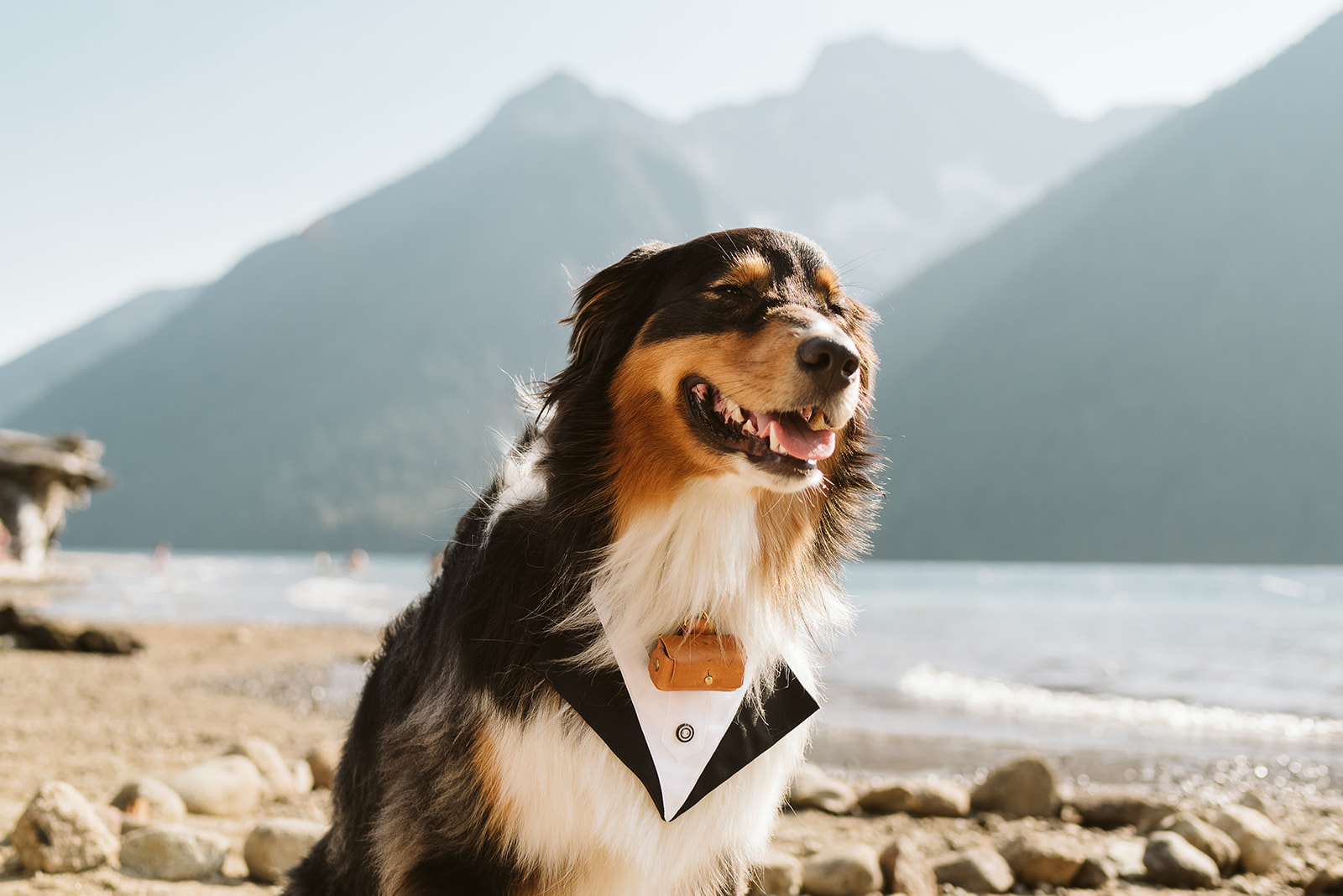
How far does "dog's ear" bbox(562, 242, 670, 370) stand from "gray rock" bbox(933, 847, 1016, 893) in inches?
137

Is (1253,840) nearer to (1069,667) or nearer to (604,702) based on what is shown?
(604,702)

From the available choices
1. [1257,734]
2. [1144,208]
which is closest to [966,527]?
[1144,208]

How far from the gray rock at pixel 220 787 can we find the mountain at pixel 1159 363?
83142mm

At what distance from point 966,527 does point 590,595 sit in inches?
3796

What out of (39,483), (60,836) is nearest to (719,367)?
(60,836)

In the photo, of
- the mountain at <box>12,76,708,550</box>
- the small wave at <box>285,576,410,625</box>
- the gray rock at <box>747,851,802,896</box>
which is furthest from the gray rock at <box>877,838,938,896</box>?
the mountain at <box>12,76,708,550</box>

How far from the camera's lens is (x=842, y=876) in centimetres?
436

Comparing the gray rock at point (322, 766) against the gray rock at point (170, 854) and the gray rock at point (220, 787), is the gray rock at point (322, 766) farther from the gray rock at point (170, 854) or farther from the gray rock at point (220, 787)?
the gray rock at point (170, 854)

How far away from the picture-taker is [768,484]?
2541mm

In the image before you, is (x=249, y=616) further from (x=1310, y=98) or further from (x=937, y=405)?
(x=1310, y=98)

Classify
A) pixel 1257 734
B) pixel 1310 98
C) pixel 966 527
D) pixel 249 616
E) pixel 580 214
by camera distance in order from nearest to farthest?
pixel 1257 734 → pixel 249 616 → pixel 966 527 → pixel 1310 98 → pixel 580 214

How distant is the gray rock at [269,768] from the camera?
19.7 ft

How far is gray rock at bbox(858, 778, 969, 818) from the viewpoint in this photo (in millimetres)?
6188

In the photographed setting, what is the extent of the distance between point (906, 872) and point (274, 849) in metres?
3.06
